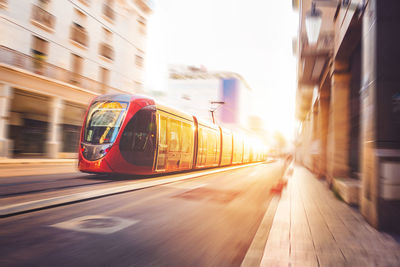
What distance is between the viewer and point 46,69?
723 inches

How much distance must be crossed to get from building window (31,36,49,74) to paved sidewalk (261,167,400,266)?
56.7 feet

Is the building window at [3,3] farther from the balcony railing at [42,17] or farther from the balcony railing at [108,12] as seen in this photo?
the balcony railing at [108,12]

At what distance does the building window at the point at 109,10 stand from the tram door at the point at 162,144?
16.1 meters

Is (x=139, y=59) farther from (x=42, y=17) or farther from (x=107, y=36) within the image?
(x=42, y=17)

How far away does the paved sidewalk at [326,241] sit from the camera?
306 cm

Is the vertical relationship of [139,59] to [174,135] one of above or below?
above

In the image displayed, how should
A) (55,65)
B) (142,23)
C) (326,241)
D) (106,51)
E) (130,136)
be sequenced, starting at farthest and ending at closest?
(142,23), (106,51), (55,65), (130,136), (326,241)

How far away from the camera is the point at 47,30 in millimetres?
18078

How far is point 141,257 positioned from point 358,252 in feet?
7.93

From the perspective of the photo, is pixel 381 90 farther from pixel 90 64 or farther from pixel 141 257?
pixel 90 64

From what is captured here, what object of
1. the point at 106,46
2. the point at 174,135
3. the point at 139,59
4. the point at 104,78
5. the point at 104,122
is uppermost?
the point at 139,59

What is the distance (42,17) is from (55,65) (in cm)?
289

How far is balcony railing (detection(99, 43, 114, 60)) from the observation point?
23000 mm

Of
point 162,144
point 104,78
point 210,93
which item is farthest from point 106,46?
point 210,93
